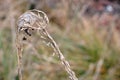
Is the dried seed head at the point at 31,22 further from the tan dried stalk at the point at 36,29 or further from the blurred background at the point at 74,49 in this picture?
the blurred background at the point at 74,49

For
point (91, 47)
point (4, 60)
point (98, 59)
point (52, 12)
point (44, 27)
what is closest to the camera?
point (44, 27)

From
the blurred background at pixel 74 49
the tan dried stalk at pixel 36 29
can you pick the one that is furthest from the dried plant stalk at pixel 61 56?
the blurred background at pixel 74 49

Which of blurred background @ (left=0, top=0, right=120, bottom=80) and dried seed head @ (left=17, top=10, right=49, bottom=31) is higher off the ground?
blurred background @ (left=0, top=0, right=120, bottom=80)

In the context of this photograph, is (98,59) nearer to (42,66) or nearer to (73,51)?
(73,51)

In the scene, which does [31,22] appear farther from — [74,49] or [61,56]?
[74,49]

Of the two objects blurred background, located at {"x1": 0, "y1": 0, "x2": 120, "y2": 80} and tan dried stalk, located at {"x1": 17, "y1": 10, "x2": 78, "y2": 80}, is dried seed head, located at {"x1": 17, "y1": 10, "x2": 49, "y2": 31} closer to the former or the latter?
tan dried stalk, located at {"x1": 17, "y1": 10, "x2": 78, "y2": 80}

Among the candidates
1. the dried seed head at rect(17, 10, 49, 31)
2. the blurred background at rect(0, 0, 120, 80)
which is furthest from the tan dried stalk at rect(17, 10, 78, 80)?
the blurred background at rect(0, 0, 120, 80)

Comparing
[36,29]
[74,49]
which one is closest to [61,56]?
[36,29]

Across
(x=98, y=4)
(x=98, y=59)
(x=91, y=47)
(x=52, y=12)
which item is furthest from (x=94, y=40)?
(x=98, y=4)

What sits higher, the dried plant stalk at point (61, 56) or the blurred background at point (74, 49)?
the blurred background at point (74, 49)

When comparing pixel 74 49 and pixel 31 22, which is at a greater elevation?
pixel 74 49

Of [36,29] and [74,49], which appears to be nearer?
[36,29]
